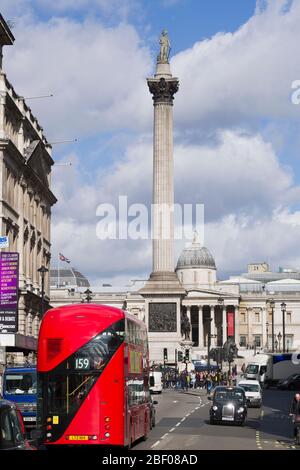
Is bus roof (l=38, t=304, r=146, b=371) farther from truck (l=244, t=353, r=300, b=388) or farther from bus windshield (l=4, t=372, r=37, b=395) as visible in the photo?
truck (l=244, t=353, r=300, b=388)

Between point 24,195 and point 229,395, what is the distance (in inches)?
1358

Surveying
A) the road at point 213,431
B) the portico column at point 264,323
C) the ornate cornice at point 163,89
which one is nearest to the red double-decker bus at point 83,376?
the road at point 213,431

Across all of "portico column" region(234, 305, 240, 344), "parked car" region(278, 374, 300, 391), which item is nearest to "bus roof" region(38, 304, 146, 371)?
"parked car" region(278, 374, 300, 391)

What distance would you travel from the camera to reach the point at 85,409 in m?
26.2

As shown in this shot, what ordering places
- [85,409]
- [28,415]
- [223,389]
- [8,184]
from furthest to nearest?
[8,184] < [223,389] < [28,415] < [85,409]

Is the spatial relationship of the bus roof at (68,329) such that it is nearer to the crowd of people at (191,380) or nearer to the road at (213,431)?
the road at (213,431)

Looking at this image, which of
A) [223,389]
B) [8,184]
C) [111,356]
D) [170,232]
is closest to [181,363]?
[170,232]

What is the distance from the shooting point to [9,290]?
54.5 m

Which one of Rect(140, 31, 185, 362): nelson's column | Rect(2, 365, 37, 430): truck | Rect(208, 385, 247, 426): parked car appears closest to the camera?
Rect(2, 365, 37, 430): truck

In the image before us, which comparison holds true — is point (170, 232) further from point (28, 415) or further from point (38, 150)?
point (28, 415)

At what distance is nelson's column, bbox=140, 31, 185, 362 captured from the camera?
10869cm

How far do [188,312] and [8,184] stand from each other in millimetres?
125216

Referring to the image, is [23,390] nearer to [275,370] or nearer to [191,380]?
[191,380]

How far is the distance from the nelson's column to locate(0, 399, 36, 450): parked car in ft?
305
